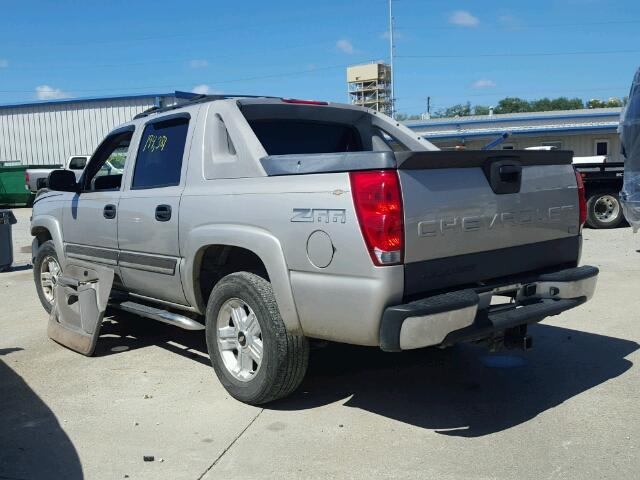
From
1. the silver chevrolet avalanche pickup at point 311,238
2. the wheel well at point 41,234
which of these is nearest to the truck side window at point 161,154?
the silver chevrolet avalanche pickup at point 311,238

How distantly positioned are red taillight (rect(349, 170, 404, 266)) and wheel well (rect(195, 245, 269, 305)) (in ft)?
3.77

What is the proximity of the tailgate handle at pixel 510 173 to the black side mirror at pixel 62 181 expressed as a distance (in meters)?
4.07

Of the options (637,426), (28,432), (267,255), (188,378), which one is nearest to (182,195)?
(267,255)

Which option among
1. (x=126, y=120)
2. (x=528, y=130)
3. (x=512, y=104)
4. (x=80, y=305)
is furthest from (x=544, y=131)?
(x=512, y=104)

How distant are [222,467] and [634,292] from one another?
241 inches

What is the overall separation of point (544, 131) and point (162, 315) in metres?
28.0

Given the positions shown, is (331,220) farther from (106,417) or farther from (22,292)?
(22,292)

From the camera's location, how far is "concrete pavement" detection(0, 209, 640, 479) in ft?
12.0

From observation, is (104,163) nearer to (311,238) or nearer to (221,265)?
(221,265)

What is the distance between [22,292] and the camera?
9.10 metres

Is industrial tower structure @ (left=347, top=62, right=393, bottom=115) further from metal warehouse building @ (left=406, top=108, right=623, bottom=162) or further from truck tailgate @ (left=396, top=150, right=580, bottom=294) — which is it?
truck tailgate @ (left=396, top=150, right=580, bottom=294)

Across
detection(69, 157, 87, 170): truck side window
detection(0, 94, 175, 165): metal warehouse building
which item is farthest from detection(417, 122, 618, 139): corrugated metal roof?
detection(69, 157, 87, 170): truck side window

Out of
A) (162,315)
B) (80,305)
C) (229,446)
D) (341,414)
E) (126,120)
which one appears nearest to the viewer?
(229,446)

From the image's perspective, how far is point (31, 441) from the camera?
404cm
